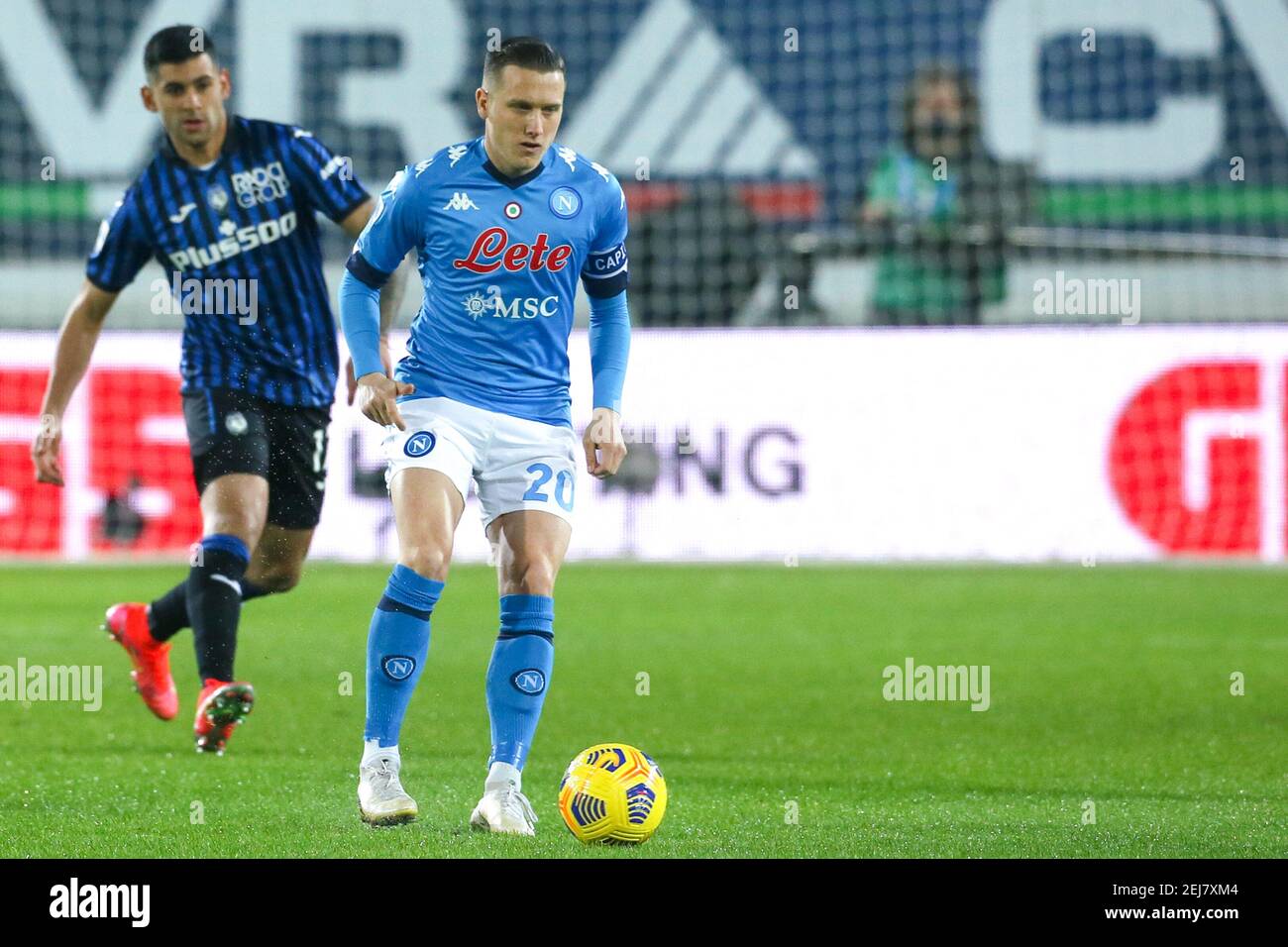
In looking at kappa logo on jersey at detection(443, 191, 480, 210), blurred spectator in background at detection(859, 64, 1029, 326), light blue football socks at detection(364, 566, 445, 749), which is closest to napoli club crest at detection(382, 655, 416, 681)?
light blue football socks at detection(364, 566, 445, 749)

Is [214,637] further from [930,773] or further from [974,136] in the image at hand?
[974,136]

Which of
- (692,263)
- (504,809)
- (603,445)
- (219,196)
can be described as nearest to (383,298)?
(219,196)

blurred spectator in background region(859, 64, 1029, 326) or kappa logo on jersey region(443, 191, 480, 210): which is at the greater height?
blurred spectator in background region(859, 64, 1029, 326)

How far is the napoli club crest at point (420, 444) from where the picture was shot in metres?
5.39

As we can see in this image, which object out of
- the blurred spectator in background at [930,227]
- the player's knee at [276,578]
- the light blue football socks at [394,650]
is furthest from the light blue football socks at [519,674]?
the blurred spectator in background at [930,227]

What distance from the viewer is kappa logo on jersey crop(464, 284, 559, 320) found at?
5.51m

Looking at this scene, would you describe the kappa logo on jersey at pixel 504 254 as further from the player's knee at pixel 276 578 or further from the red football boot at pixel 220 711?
the player's knee at pixel 276 578

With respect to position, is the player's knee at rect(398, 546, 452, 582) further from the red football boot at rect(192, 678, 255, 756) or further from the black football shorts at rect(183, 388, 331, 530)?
the black football shorts at rect(183, 388, 331, 530)

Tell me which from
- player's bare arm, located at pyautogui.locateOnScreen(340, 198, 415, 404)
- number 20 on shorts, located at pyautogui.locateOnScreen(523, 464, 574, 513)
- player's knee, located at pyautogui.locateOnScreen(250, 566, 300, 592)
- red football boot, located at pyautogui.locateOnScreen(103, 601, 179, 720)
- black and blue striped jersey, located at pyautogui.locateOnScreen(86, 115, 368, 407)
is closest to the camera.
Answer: number 20 on shorts, located at pyautogui.locateOnScreen(523, 464, 574, 513)

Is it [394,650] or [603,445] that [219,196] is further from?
[394,650]

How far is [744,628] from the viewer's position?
1056 centimetres

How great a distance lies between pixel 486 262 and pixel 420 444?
516 mm

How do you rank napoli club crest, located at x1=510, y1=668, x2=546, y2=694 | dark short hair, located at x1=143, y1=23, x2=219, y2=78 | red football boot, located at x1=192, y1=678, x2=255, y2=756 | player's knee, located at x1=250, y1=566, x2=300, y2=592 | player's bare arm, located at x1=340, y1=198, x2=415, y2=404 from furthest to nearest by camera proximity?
player's knee, located at x1=250, y1=566, x2=300, y2=592
dark short hair, located at x1=143, y1=23, x2=219, y2=78
red football boot, located at x1=192, y1=678, x2=255, y2=756
player's bare arm, located at x1=340, y1=198, x2=415, y2=404
napoli club crest, located at x1=510, y1=668, x2=546, y2=694
